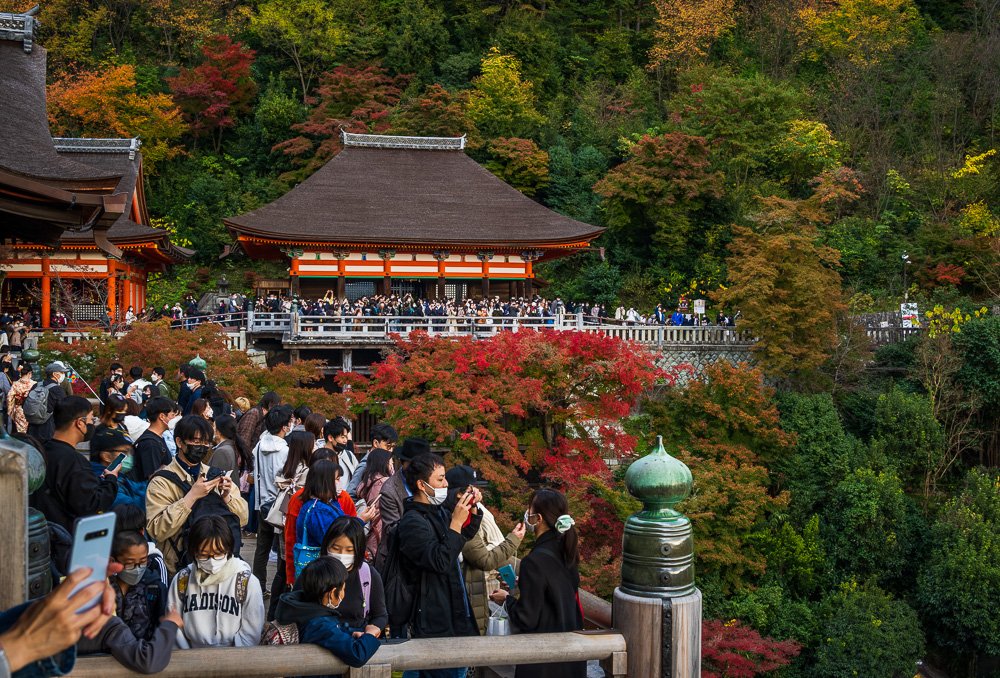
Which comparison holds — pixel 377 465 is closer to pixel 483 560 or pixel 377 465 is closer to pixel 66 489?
pixel 483 560

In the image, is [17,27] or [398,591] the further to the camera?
[17,27]

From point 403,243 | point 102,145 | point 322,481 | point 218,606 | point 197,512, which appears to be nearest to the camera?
point 218,606

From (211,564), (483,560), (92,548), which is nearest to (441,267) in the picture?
(483,560)

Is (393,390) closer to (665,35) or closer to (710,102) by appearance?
(710,102)

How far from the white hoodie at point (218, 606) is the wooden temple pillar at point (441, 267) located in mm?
21504

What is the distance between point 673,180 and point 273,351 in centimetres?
1455

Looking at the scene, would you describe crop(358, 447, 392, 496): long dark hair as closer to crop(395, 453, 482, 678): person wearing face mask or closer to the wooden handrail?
crop(395, 453, 482, 678): person wearing face mask

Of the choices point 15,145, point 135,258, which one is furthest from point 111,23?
point 15,145

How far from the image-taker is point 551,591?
358 centimetres

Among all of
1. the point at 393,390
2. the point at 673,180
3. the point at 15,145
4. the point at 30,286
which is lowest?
the point at 393,390

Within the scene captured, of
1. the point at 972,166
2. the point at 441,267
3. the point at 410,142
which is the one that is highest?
the point at 410,142

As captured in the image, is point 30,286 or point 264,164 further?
point 264,164

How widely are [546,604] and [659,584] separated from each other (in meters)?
0.57

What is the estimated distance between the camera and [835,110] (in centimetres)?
3425
